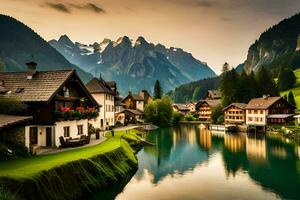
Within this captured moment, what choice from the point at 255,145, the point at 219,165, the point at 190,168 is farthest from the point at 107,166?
the point at 255,145

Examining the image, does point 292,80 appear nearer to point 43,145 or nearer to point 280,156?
point 280,156

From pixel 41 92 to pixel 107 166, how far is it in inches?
462

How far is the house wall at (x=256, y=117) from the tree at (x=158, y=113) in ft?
92.6

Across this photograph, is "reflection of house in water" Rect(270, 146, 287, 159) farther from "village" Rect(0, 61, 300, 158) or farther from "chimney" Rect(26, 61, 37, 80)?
"chimney" Rect(26, 61, 37, 80)

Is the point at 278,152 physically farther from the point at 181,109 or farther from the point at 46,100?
the point at 181,109

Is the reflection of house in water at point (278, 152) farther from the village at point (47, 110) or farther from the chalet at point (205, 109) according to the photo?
the chalet at point (205, 109)

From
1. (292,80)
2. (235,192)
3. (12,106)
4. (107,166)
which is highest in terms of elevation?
(292,80)

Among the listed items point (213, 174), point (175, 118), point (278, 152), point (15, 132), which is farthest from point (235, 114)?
point (15, 132)

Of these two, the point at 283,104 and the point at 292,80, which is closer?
the point at 283,104

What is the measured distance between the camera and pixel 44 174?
24.3 metres

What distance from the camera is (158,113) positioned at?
4941 inches

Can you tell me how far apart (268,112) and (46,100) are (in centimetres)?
8162

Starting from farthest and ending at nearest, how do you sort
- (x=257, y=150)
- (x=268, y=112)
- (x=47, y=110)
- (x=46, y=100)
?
(x=268, y=112) → (x=257, y=150) → (x=47, y=110) → (x=46, y=100)

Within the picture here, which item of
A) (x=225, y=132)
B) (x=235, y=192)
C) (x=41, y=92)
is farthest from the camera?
(x=225, y=132)
